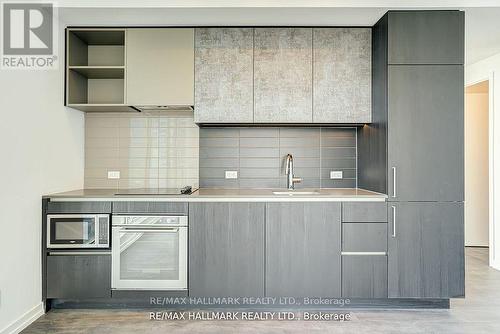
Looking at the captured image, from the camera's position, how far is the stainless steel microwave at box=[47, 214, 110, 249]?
2.82 m

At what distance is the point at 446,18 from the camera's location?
282 cm

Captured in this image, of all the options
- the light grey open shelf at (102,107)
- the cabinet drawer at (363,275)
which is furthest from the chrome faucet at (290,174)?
the light grey open shelf at (102,107)

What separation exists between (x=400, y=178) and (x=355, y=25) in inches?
54.2

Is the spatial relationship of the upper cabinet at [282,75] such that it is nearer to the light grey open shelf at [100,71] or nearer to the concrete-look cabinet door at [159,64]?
the concrete-look cabinet door at [159,64]

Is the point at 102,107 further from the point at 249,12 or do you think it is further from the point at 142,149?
the point at 249,12

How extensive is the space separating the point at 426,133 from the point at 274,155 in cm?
136

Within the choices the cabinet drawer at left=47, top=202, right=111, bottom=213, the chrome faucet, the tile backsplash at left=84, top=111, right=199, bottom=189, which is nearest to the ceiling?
the tile backsplash at left=84, top=111, right=199, bottom=189

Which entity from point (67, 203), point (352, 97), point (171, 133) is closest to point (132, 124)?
point (171, 133)

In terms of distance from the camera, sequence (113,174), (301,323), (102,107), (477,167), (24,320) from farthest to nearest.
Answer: (477,167)
(113,174)
(102,107)
(301,323)
(24,320)

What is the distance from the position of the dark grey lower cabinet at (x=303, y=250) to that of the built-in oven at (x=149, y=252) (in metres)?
0.70


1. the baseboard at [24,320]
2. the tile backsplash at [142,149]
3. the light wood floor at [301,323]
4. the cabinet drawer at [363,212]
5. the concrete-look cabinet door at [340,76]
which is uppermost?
the concrete-look cabinet door at [340,76]

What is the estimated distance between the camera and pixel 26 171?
2596 mm

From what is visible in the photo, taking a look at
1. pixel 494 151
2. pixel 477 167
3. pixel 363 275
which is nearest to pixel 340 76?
pixel 363 275

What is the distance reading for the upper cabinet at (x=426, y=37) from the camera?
282 cm
